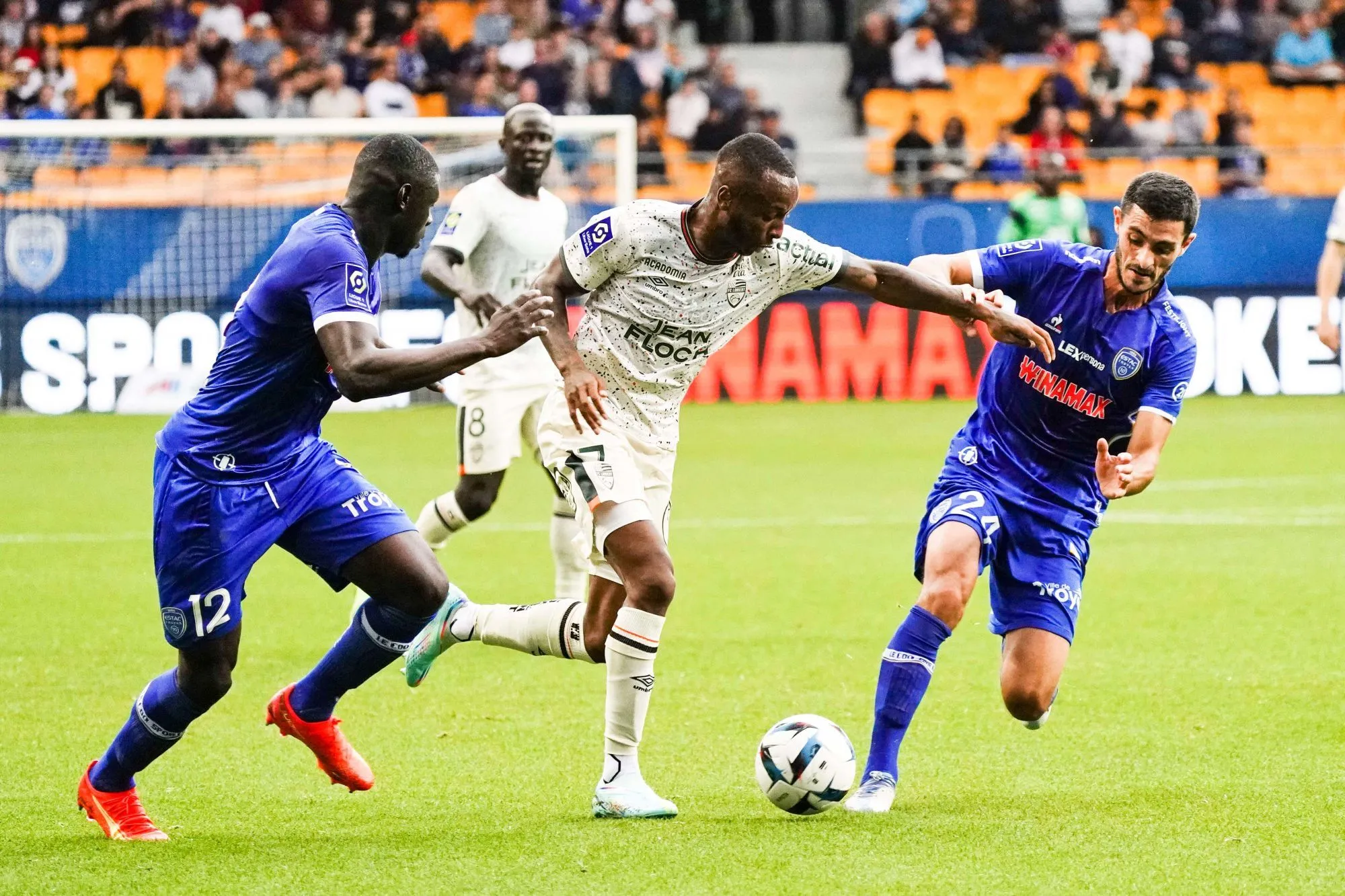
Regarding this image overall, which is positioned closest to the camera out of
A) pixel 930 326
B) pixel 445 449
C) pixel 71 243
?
pixel 445 449

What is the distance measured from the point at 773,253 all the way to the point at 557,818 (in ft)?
6.32

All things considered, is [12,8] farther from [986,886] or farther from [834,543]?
[986,886]

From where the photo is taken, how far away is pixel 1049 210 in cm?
1645

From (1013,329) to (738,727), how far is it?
6.26 feet

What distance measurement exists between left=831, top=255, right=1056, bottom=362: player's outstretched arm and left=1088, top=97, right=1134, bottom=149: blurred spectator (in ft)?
55.4

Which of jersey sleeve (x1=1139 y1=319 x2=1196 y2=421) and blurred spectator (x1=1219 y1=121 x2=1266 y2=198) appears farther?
blurred spectator (x1=1219 y1=121 x2=1266 y2=198)

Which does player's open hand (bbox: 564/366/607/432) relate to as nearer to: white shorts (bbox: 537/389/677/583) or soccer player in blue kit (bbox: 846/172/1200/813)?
white shorts (bbox: 537/389/677/583)

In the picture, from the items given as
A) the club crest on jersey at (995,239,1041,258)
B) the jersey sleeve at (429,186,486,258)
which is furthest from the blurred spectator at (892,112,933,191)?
the club crest on jersey at (995,239,1041,258)

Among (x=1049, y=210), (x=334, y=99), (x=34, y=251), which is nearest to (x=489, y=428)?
(x=1049, y=210)

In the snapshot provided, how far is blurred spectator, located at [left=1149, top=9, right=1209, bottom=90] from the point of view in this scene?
24.1 meters

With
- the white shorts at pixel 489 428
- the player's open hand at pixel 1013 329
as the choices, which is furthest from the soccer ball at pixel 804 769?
the white shorts at pixel 489 428

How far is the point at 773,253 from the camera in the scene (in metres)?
6.10

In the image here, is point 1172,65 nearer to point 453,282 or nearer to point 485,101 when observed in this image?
point 485,101

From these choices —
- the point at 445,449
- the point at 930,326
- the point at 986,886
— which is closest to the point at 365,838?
the point at 986,886
